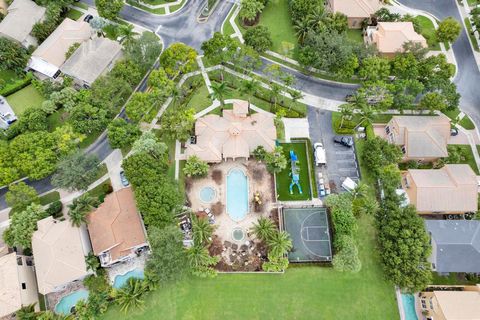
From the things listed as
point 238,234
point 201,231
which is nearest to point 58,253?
point 201,231

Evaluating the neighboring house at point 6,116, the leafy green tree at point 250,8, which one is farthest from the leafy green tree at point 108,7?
the neighboring house at point 6,116

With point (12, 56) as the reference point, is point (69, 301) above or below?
below

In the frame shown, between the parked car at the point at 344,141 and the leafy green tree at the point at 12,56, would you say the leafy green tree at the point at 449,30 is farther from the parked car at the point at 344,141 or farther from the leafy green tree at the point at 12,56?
the leafy green tree at the point at 12,56

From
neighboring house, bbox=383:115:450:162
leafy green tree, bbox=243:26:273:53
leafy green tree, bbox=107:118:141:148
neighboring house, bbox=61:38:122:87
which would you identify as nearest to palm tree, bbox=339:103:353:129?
neighboring house, bbox=383:115:450:162

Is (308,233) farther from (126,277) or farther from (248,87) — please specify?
(126,277)

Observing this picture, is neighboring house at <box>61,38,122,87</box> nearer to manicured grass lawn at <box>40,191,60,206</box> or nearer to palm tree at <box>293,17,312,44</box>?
manicured grass lawn at <box>40,191,60,206</box>

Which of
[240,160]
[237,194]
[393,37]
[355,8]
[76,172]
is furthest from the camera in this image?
[355,8]

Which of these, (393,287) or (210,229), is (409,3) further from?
(210,229)
